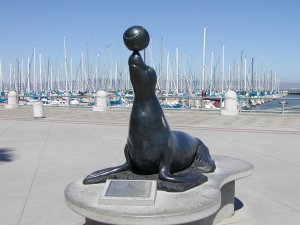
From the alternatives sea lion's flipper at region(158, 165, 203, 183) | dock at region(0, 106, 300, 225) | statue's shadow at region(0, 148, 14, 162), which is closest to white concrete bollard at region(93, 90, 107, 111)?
dock at region(0, 106, 300, 225)

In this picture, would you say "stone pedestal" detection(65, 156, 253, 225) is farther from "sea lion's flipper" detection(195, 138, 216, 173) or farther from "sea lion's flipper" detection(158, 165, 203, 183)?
"sea lion's flipper" detection(195, 138, 216, 173)

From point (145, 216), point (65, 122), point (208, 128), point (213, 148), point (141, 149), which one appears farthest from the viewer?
point (65, 122)

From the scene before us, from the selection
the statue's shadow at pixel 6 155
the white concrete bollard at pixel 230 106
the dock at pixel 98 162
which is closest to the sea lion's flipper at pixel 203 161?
the dock at pixel 98 162

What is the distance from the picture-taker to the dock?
18.1ft

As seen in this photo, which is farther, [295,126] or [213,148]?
[295,126]

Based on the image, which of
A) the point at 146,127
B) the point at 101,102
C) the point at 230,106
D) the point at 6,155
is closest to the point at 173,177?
the point at 146,127

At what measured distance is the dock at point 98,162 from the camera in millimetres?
5531

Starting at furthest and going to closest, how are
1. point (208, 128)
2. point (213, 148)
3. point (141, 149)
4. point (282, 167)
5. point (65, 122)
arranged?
point (65, 122) → point (208, 128) → point (213, 148) → point (282, 167) → point (141, 149)

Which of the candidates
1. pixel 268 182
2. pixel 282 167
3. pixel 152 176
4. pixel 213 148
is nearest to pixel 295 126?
pixel 213 148

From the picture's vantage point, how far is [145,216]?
141 inches

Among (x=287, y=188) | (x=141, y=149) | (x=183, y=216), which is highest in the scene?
(x=141, y=149)

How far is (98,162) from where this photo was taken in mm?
8820

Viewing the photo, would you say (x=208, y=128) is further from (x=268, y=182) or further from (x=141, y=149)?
(x=141, y=149)

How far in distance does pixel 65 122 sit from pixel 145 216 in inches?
599
